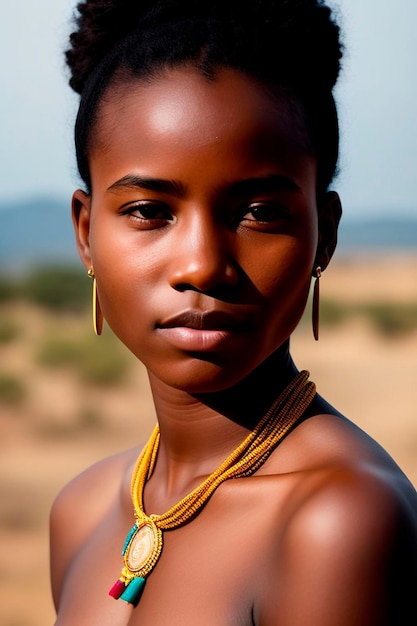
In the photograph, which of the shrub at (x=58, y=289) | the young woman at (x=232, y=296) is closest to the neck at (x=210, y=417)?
the young woman at (x=232, y=296)

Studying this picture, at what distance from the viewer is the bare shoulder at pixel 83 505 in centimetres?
281

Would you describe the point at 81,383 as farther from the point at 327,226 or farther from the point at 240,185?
the point at 240,185

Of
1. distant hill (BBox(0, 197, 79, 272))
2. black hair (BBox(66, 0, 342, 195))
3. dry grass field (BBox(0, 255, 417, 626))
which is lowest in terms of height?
dry grass field (BBox(0, 255, 417, 626))

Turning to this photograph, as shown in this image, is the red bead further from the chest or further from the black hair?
the black hair

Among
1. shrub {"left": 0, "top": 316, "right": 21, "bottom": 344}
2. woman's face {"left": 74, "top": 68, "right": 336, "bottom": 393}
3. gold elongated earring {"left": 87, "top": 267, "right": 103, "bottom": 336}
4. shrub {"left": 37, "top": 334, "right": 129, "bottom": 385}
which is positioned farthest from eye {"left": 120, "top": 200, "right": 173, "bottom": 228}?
shrub {"left": 0, "top": 316, "right": 21, "bottom": 344}

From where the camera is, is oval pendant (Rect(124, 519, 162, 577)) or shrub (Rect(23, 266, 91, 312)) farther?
shrub (Rect(23, 266, 91, 312))

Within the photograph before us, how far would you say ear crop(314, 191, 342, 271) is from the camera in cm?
236

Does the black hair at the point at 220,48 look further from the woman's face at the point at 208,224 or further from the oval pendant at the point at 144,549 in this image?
the oval pendant at the point at 144,549

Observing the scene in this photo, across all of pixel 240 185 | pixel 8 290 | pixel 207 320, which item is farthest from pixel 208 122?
pixel 8 290

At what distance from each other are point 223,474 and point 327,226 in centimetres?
51

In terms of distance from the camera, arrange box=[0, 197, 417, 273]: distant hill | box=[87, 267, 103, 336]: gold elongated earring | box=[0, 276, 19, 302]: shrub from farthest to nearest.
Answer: box=[0, 197, 417, 273]: distant hill, box=[0, 276, 19, 302]: shrub, box=[87, 267, 103, 336]: gold elongated earring

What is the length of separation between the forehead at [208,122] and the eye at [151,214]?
8 centimetres

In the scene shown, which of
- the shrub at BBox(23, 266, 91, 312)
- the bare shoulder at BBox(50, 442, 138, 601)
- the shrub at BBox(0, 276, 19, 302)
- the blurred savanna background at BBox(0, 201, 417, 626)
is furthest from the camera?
the shrub at BBox(0, 276, 19, 302)

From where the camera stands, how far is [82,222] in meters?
2.50
